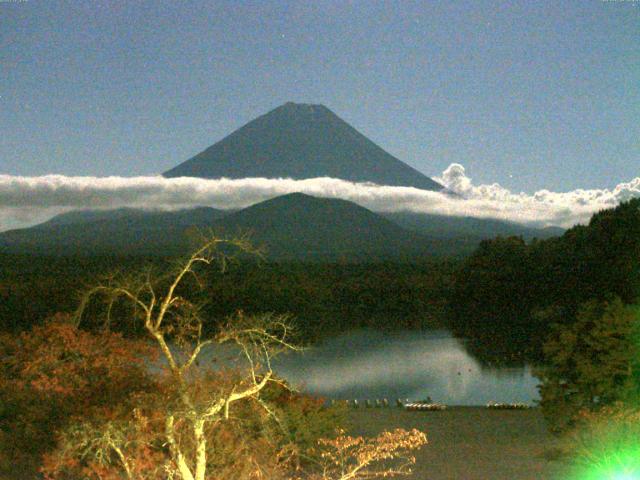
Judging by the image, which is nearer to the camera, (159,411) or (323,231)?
(159,411)

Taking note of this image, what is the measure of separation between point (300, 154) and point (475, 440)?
126 meters

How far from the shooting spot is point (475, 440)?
1176 cm

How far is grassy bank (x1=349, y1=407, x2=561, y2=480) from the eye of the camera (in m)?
9.86

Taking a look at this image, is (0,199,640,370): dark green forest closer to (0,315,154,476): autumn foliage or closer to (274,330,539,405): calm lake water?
(274,330,539,405): calm lake water

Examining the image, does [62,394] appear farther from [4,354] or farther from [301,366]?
[301,366]

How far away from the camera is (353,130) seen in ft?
482

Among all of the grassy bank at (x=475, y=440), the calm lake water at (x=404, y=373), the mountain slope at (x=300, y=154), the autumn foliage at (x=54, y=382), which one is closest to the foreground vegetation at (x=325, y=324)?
the autumn foliage at (x=54, y=382)

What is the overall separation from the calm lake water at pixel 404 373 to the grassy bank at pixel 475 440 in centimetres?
429

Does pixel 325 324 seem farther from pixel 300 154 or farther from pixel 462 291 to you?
pixel 300 154

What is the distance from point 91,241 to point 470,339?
235 feet

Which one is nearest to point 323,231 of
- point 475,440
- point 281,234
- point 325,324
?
point 281,234

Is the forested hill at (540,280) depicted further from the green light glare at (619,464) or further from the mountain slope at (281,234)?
the mountain slope at (281,234)

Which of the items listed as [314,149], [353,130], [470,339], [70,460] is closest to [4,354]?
[70,460]

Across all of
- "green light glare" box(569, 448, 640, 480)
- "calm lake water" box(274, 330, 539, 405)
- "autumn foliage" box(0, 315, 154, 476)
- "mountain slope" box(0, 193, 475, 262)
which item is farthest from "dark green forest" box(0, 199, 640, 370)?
"mountain slope" box(0, 193, 475, 262)
